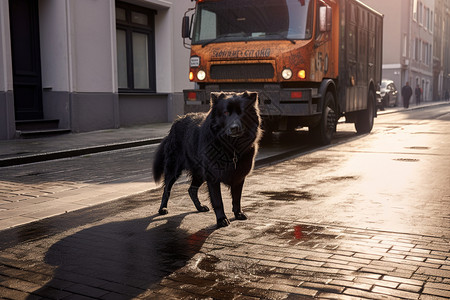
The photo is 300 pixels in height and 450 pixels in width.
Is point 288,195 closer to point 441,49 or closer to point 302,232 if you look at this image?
point 302,232

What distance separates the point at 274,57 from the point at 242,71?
78 cm

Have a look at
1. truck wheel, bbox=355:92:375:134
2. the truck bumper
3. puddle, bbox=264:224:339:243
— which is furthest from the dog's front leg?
truck wheel, bbox=355:92:375:134

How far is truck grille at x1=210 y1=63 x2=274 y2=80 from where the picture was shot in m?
10.8

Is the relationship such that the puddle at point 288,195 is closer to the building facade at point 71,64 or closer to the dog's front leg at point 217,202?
the dog's front leg at point 217,202

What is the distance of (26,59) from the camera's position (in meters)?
14.5

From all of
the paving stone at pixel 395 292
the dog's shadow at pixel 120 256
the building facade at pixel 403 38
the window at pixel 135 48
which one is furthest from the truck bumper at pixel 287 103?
the building facade at pixel 403 38

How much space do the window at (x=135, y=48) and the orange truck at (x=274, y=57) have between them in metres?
6.05

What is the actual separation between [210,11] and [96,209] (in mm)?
6870

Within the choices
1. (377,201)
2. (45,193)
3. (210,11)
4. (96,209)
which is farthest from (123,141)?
(377,201)

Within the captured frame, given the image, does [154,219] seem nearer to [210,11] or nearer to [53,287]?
[53,287]

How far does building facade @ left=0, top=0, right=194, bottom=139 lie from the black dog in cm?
901

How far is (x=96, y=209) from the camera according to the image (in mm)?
5684

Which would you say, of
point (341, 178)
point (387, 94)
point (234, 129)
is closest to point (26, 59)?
point (341, 178)

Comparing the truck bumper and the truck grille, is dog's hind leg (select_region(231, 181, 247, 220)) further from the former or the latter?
the truck grille
